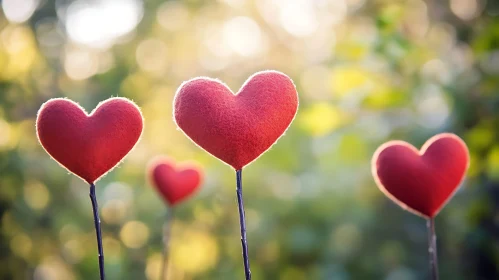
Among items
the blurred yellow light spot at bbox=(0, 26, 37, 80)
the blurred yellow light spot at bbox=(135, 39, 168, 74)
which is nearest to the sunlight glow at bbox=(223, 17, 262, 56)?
the blurred yellow light spot at bbox=(135, 39, 168, 74)

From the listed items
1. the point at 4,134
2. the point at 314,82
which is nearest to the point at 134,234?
the point at 4,134

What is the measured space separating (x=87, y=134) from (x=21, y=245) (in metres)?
1.39

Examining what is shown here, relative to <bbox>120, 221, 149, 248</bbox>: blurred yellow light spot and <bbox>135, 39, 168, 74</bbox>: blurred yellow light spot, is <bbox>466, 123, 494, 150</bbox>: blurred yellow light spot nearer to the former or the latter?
<bbox>120, 221, 149, 248</bbox>: blurred yellow light spot

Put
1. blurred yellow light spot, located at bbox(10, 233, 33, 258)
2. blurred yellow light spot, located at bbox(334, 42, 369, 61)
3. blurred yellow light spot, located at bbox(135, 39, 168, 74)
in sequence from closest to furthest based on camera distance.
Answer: blurred yellow light spot, located at bbox(334, 42, 369, 61) < blurred yellow light spot, located at bbox(10, 233, 33, 258) < blurred yellow light spot, located at bbox(135, 39, 168, 74)

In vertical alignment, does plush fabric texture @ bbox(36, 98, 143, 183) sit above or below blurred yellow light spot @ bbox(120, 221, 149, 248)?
above

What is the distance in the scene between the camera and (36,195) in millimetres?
1550

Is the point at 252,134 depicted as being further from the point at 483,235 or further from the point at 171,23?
the point at 171,23

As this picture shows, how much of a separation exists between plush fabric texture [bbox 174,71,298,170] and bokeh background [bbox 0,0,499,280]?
70cm

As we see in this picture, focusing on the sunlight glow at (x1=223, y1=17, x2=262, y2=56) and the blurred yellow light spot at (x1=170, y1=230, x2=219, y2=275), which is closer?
the blurred yellow light spot at (x1=170, y1=230, x2=219, y2=275)

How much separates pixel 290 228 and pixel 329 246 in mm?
139

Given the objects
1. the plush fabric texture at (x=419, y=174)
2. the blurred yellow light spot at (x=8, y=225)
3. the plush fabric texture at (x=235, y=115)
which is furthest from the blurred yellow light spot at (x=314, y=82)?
the plush fabric texture at (x=235, y=115)

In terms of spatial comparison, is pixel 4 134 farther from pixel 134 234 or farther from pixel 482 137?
pixel 482 137

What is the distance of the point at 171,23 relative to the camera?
96.0 inches

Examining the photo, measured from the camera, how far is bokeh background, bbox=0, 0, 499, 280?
3.81 ft
